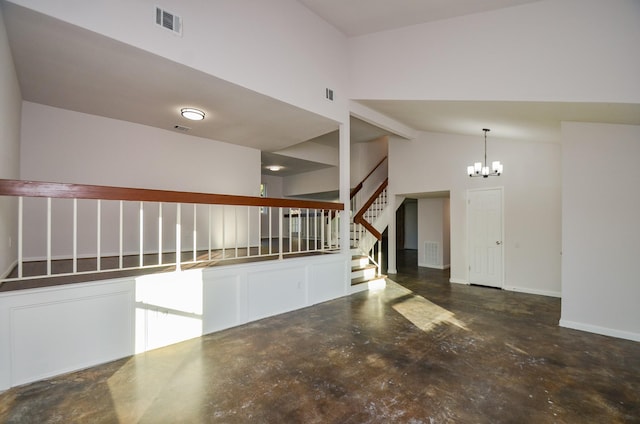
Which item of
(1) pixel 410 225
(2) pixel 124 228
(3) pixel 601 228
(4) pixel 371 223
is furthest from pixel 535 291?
(2) pixel 124 228

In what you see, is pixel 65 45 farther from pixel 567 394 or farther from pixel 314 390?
pixel 567 394

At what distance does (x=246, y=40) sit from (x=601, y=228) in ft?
18.0

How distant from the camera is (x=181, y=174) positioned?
652 cm

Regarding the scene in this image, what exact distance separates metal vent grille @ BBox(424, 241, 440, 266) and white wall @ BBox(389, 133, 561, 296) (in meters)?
1.82

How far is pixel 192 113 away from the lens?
5.07 metres

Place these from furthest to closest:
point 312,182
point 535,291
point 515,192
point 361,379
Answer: point 312,182 < point 515,192 < point 535,291 < point 361,379

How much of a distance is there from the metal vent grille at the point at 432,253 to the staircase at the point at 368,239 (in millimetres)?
1964

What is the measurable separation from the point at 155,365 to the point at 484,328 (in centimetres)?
413

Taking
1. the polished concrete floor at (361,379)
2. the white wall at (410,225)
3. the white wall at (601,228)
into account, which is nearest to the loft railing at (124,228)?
the polished concrete floor at (361,379)

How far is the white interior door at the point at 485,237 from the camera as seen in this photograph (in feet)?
21.3

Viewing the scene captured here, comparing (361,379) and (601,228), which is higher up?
(601,228)

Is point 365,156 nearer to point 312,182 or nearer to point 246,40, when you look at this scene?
point 312,182

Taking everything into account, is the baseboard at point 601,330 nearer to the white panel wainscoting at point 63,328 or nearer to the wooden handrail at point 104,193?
the wooden handrail at point 104,193

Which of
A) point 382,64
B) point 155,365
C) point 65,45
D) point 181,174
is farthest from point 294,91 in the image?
point 155,365
